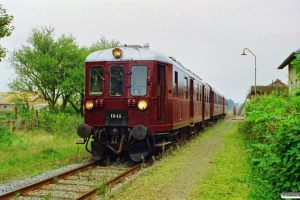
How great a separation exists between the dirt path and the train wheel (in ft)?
1.86

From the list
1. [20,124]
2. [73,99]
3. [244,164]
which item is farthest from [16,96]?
[244,164]

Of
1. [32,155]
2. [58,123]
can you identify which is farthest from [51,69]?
[32,155]

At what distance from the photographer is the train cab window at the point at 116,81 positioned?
10.5m

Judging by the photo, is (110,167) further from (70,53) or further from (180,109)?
(70,53)

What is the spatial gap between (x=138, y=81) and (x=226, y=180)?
12.8 feet

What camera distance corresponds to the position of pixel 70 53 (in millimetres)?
39344

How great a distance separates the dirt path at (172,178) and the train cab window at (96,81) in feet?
9.06

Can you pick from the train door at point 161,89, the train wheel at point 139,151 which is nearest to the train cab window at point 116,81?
the train door at point 161,89

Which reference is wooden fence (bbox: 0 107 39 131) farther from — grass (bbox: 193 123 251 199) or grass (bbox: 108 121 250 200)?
grass (bbox: 193 123 251 199)

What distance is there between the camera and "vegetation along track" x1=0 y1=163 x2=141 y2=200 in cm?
684

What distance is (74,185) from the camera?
7836mm

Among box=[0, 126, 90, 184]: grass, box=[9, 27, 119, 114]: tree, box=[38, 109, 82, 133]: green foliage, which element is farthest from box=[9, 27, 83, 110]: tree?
box=[0, 126, 90, 184]: grass

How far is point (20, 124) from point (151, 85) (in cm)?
1281

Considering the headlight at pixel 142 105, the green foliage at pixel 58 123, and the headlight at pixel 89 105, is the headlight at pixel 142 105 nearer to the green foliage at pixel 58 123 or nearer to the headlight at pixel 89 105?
the headlight at pixel 89 105
